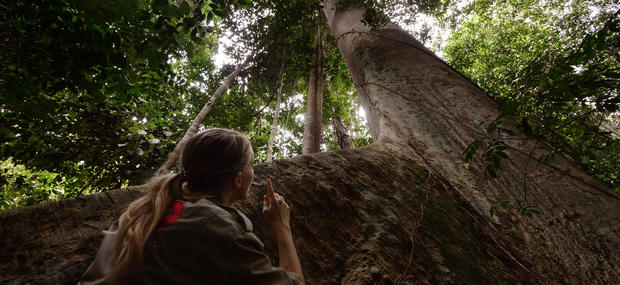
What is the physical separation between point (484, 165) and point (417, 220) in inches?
33.8

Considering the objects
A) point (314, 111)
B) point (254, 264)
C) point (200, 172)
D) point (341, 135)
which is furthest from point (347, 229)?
point (341, 135)

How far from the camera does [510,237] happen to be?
1.60 m

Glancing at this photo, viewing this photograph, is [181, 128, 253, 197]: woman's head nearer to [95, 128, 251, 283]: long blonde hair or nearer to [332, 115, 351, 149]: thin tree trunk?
[95, 128, 251, 283]: long blonde hair

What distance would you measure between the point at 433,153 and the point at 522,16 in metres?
8.69

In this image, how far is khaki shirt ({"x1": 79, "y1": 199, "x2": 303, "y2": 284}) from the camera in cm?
74

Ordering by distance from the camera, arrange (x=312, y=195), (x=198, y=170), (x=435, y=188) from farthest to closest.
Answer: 1. (x=435, y=188)
2. (x=312, y=195)
3. (x=198, y=170)

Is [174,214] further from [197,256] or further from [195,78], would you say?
[195,78]

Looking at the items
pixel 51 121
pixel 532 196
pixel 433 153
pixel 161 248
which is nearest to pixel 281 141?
pixel 51 121

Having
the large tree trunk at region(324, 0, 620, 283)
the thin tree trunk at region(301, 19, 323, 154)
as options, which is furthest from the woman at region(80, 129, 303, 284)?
the thin tree trunk at region(301, 19, 323, 154)

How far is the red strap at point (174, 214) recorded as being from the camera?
2.71ft

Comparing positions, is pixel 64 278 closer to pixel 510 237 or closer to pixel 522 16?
pixel 510 237

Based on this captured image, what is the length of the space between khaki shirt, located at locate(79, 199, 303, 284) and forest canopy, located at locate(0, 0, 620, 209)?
3.76ft

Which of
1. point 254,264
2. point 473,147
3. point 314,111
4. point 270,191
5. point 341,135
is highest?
point 341,135

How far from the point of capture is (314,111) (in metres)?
4.07
